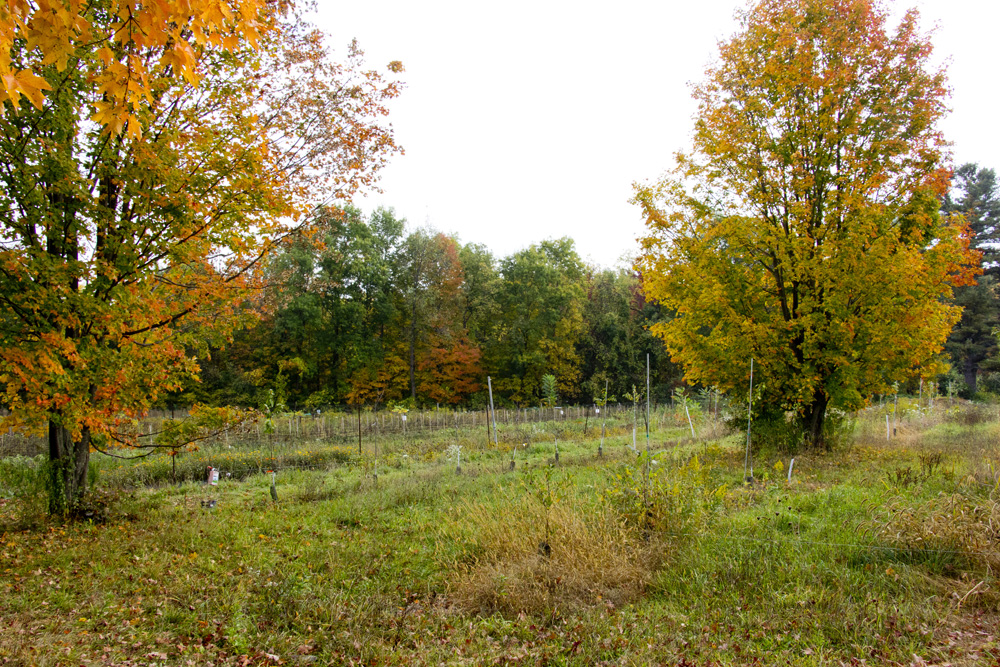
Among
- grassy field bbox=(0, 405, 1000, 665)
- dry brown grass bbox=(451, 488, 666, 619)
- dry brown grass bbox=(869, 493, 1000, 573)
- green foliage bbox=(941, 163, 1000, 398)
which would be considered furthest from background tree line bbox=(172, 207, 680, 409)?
dry brown grass bbox=(869, 493, 1000, 573)

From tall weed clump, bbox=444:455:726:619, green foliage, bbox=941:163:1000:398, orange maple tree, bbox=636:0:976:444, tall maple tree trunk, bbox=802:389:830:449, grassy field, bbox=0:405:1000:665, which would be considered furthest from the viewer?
green foliage, bbox=941:163:1000:398

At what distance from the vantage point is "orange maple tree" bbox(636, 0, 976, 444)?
30.7 ft

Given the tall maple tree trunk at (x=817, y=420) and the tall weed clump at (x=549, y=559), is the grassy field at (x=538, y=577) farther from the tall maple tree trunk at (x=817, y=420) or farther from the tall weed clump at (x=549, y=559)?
the tall maple tree trunk at (x=817, y=420)

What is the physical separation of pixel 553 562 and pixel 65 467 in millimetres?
5732

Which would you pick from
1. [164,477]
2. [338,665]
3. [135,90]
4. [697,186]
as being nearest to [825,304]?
[697,186]

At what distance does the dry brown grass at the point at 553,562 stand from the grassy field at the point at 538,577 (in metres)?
0.02

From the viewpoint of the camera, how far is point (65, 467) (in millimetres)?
6410

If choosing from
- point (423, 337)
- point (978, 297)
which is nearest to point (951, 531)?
point (423, 337)

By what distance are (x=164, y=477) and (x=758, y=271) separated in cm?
1294

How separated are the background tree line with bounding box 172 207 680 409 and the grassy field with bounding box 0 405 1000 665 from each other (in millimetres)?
25831

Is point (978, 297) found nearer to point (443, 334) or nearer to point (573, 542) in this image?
point (443, 334)

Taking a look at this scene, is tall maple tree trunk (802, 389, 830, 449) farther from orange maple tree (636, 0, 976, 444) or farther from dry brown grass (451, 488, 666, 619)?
dry brown grass (451, 488, 666, 619)

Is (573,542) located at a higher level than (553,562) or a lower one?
higher

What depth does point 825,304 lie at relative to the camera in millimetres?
9461
